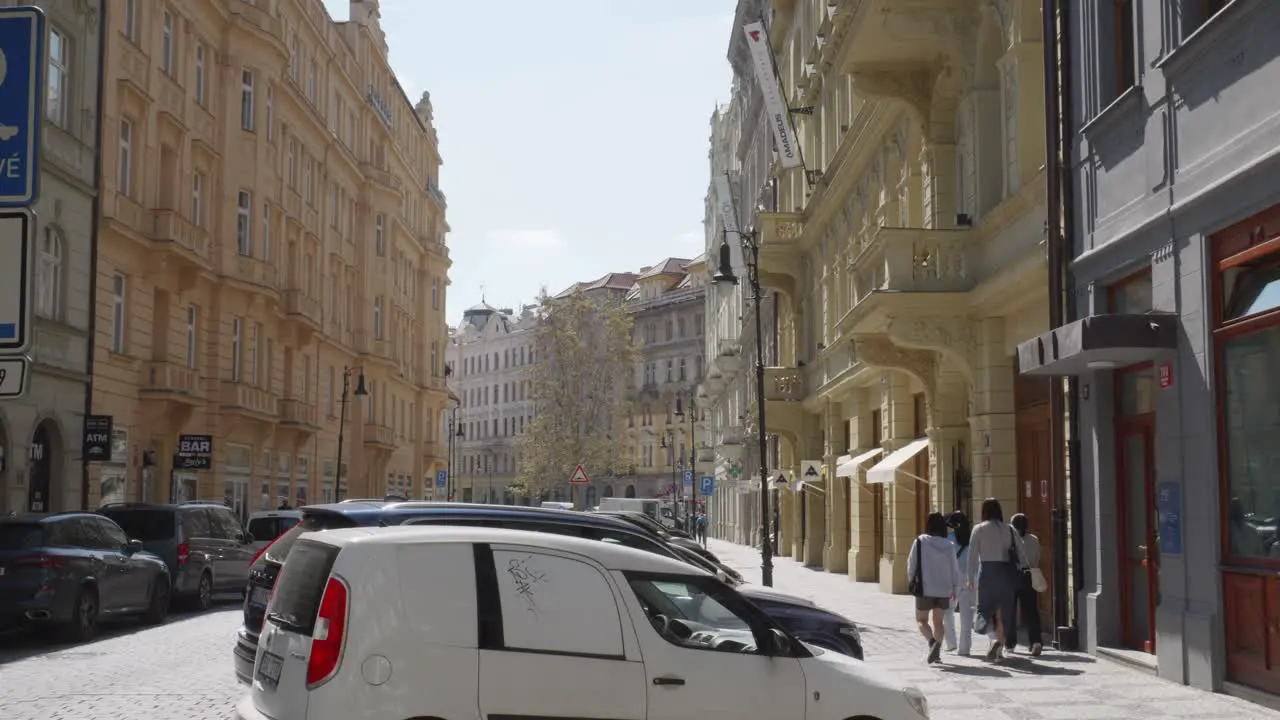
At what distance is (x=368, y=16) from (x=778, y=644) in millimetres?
62977

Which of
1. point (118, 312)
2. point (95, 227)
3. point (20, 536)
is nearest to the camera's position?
point (20, 536)

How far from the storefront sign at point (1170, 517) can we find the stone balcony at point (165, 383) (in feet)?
91.2

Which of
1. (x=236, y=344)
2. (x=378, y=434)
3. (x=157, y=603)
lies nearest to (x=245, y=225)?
(x=236, y=344)

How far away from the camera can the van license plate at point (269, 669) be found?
25.9 ft

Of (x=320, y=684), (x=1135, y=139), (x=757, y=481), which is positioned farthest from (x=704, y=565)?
(x=757, y=481)

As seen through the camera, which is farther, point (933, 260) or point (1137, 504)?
point (933, 260)

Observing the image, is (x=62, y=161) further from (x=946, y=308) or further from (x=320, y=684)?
(x=320, y=684)

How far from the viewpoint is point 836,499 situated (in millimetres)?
37875

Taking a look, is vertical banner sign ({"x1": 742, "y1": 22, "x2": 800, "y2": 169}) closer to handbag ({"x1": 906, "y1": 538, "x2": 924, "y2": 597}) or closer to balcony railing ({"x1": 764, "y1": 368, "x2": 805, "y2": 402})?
balcony railing ({"x1": 764, "y1": 368, "x2": 805, "y2": 402})

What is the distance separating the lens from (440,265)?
82625mm

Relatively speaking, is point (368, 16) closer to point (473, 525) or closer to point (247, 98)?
point (247, 98)

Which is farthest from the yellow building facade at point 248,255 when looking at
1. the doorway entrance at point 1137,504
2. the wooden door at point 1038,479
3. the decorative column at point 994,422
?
the doorway entrance at point 1137,504

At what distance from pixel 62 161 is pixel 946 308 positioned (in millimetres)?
19053

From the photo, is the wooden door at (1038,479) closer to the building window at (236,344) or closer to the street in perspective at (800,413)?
the street in perspective at (800,413)
